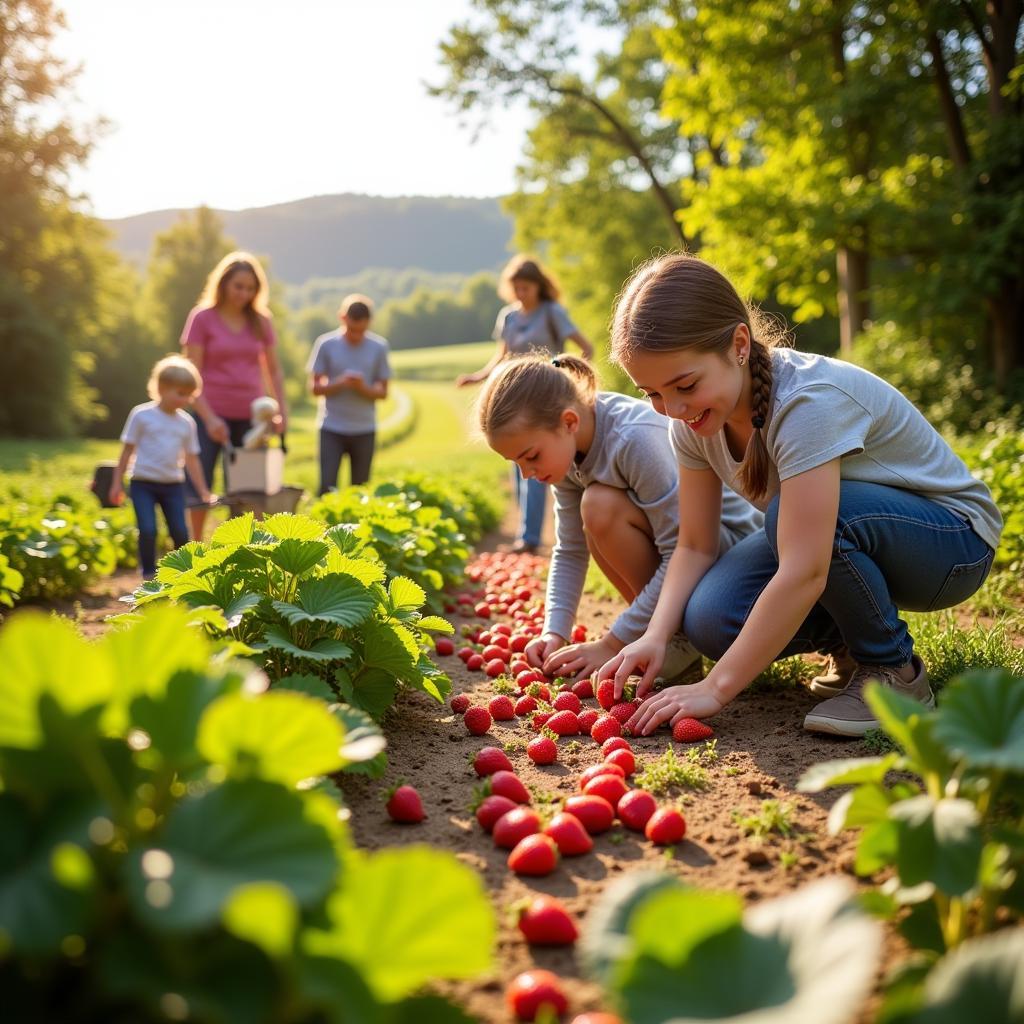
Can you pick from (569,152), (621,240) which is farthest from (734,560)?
(621,240)

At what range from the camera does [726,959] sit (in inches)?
40.4

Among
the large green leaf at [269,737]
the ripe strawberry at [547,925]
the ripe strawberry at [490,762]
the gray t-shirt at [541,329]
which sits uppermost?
the gray t-shirt at [541,329]

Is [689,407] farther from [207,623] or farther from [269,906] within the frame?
[269,906]

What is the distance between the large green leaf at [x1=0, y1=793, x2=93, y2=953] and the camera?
94 centimetres

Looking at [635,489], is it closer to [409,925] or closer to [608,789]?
[608,789]

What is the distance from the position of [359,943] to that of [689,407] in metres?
1.97

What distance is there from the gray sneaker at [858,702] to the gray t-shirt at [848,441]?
57 cm

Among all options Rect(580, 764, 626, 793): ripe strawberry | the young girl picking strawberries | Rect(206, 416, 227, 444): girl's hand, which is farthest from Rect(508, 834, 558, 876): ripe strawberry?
Rect(206, 416, 227, 444): girl's hand

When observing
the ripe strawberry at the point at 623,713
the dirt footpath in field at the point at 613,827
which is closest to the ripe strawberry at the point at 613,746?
the dirt footpath in field at the point at 613,827

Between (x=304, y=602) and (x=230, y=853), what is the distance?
1.54 meters

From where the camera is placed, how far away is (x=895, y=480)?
2896 mm

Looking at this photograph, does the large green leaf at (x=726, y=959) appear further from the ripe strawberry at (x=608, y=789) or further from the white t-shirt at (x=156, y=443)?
the white t-shirt at (x=156, y=443)

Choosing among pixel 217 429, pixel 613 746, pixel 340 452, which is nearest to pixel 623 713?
pixel 613 746

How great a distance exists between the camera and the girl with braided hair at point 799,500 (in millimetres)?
2588
